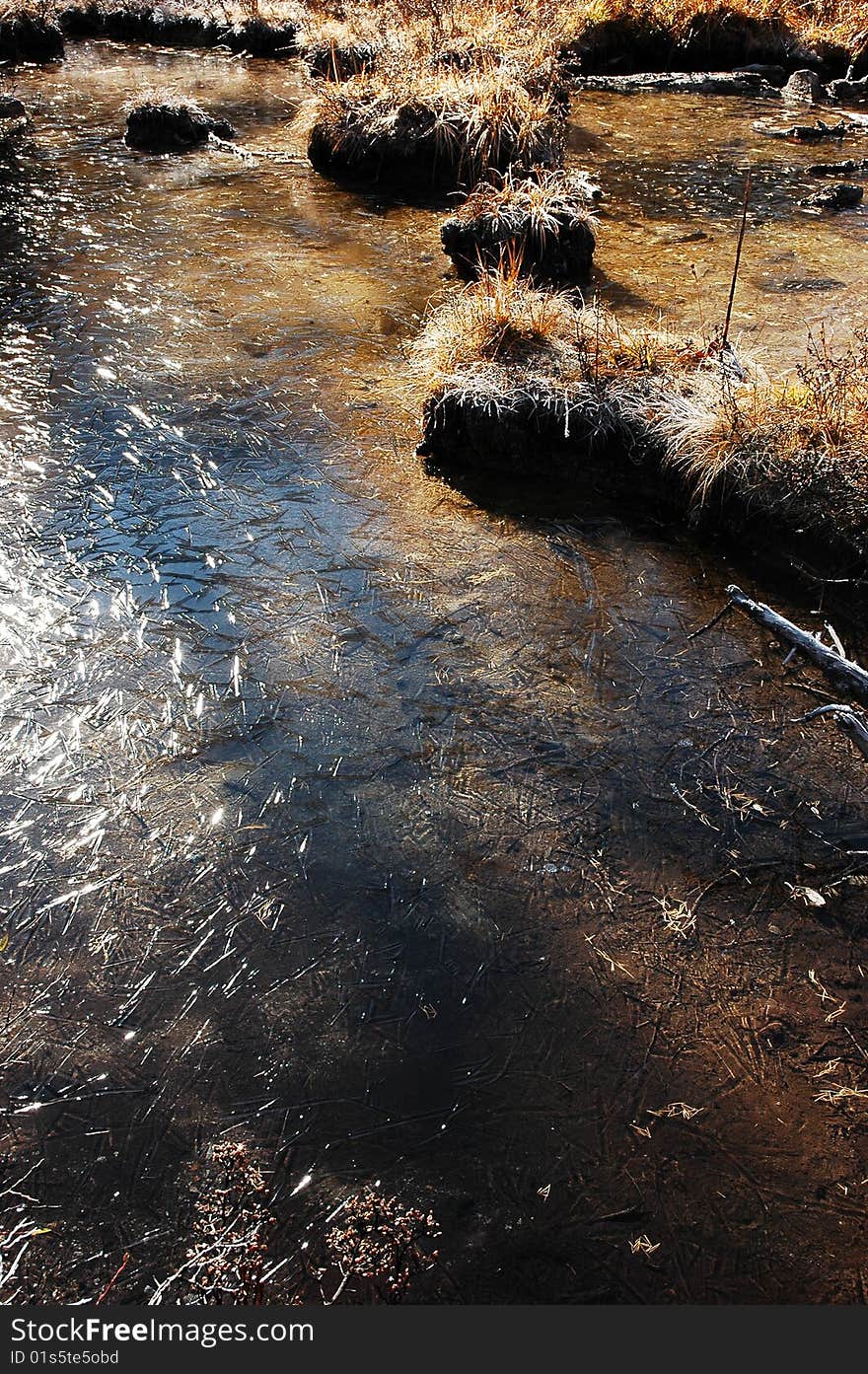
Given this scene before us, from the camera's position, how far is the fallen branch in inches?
176

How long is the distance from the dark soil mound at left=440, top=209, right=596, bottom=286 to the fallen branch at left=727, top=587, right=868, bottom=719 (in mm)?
4596

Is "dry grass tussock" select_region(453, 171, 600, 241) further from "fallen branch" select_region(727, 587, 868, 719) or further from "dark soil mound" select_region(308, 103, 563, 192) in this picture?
"fallen branch" select_region(727, 587, 868, 719)

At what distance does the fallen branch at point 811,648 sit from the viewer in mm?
4469

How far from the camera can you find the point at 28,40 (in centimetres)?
1647

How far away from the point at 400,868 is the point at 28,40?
18.4 meters

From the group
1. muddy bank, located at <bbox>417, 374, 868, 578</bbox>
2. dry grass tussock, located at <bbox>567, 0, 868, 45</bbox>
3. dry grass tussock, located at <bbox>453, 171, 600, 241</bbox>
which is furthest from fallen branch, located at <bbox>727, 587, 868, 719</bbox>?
dry grass tussock, located at <bbox>567, 0, 868, 45</bbox>

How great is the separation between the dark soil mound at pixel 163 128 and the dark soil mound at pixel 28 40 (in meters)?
6.18

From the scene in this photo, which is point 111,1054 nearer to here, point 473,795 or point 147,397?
point 473,795

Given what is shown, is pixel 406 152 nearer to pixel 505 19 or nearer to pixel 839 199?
pixel 505 19

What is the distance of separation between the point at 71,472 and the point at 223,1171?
460 centimetres

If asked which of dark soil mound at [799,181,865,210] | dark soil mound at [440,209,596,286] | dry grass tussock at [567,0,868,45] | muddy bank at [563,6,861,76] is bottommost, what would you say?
dark soil mound at [440,209,596,286]

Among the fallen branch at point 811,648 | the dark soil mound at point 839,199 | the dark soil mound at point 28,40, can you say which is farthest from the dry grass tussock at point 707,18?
the fallen branch at point 811,648

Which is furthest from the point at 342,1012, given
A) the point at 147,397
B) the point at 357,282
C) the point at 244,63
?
the point at 244,63

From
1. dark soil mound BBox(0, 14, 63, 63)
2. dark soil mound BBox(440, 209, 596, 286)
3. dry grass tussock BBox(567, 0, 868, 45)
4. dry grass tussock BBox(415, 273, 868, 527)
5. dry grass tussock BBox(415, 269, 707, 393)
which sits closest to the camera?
dry grass tussock BBox(415, 273, 868, 527)
